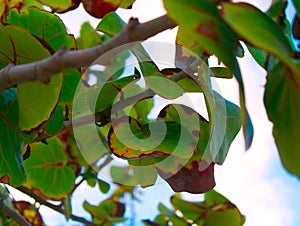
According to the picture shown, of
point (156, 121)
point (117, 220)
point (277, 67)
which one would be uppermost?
point (277, 67)

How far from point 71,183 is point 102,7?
42cm

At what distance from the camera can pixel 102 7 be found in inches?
22.0

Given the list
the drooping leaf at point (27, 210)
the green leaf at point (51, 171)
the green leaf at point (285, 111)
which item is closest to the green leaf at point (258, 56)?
the green leaf at point (285, 111)

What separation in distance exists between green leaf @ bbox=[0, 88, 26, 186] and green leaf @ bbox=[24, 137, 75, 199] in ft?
1.04

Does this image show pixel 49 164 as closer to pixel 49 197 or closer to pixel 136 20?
pixel 49 197

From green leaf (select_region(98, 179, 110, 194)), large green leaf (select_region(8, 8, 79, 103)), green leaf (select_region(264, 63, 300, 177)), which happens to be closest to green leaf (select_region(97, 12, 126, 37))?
large green leaf (select_region(8, 8, 79, 103))

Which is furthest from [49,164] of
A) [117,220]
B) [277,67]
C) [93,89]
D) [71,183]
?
[277,67]

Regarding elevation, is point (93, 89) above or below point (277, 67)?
below

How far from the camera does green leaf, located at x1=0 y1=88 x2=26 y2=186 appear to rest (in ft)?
1.54

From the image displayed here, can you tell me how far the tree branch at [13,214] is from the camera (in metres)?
0.65

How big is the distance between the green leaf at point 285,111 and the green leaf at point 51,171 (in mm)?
576

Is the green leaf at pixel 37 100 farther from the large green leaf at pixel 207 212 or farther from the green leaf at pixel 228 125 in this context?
the large green leaf at pixel 207 212

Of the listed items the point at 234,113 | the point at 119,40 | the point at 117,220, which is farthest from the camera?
the point at 117,220

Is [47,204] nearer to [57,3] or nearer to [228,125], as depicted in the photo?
[57,3]
